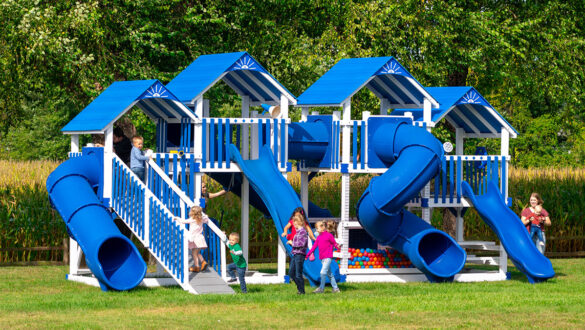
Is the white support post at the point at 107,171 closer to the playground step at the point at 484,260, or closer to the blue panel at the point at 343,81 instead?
the blue panel at the point at 343,81

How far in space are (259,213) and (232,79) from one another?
20.5 ft

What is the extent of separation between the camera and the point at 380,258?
20.5m

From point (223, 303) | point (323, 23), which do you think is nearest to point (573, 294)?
point (223, 303)

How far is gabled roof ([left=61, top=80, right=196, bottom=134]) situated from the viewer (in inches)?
717

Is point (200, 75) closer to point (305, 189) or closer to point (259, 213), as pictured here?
point (305, 189)

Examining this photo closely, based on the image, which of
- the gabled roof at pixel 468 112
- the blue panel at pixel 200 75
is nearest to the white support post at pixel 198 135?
the blue panel at pixel 200 75

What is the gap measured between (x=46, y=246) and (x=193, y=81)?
672 centimetres

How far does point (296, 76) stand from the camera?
85.4ft

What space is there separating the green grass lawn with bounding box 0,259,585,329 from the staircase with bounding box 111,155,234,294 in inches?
17.3

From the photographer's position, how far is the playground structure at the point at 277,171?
17750 mm

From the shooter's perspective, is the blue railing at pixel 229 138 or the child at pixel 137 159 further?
the blue railing at pixel 229 138

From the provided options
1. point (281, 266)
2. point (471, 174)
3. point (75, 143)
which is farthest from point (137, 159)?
point (471, 174)

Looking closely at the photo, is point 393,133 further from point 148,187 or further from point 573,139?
point 573,139

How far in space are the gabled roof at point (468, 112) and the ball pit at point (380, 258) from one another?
273cm
